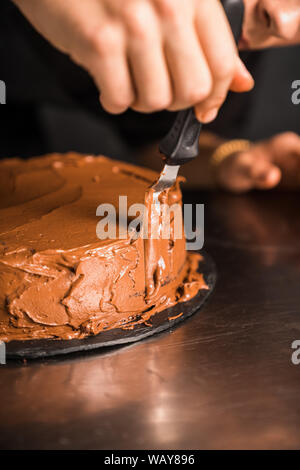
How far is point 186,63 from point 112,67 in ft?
0.39

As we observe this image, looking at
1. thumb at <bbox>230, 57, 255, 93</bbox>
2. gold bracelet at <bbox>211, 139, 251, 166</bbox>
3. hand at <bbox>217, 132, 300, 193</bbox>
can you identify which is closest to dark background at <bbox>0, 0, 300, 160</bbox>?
gold bracelet at <bbox>211, 139, 251, 166</bbox>

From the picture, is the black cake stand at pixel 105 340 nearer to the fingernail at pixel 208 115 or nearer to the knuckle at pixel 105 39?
the fingernail at pixel 208 115

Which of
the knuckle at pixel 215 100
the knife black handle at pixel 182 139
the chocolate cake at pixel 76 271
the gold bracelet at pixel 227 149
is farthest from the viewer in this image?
the gold bracelet at pixel 227 149

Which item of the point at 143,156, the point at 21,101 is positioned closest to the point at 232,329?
the point at 143,156

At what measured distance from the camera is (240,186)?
2230 millimetres

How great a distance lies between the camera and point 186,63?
0.86m

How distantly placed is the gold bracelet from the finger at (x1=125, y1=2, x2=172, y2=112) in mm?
1493

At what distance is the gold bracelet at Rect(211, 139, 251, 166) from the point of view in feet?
7.81

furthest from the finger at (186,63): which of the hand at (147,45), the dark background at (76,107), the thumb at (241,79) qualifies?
the dark background at (76,107)

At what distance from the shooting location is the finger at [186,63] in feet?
2.80

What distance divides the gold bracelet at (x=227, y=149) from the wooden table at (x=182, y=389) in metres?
1.03

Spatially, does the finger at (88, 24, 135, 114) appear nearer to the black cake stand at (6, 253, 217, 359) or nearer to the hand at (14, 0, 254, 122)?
the hand at (14, 0, 254, 122)

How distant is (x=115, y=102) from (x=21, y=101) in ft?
6.51
